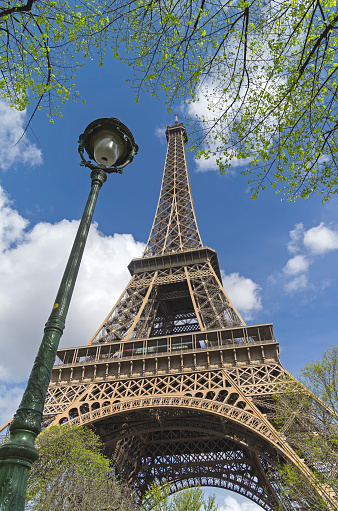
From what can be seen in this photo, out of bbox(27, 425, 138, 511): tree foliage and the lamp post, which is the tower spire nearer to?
bbox(27, 425, 138, 511): tree foliage

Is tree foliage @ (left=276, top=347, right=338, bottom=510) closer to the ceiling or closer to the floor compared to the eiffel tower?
closer to the floor

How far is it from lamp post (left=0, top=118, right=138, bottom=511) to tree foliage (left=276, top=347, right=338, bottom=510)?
12.8 meters

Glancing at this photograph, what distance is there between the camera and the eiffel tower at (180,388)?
20.4 m

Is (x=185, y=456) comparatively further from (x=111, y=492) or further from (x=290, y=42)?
(x=290, y=42)

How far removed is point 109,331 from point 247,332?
1051 cm

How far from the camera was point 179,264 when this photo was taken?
34.2 m

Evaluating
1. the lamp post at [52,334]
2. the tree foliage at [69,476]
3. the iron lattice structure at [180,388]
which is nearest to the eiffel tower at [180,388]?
the iron lattice structure at [180,388]

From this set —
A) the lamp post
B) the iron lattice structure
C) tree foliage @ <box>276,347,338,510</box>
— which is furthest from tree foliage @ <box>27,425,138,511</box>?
the lamp post

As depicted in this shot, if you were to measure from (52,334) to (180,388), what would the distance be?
58.4ft

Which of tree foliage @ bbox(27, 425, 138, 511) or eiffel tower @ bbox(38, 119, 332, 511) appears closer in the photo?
tree foliage @ bbox(27, 425, 138, 511)

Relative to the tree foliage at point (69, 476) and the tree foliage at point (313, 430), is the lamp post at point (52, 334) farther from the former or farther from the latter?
the tree foliage at point (69, 476)

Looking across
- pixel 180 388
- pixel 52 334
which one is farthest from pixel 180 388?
pixel 52 334

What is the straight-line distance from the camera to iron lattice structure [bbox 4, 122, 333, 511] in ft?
66.7

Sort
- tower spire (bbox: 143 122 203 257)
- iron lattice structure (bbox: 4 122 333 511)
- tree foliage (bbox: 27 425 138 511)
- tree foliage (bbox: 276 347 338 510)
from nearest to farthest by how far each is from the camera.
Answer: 1. tree foliage (bbox: 276 347 338 510)
2. tree foliage (bbox: 27 425 138 511)
3. iron lattice structure (bbox: 4 122 333 511)
4. tower spire (bbox: 143 122 203 257)
